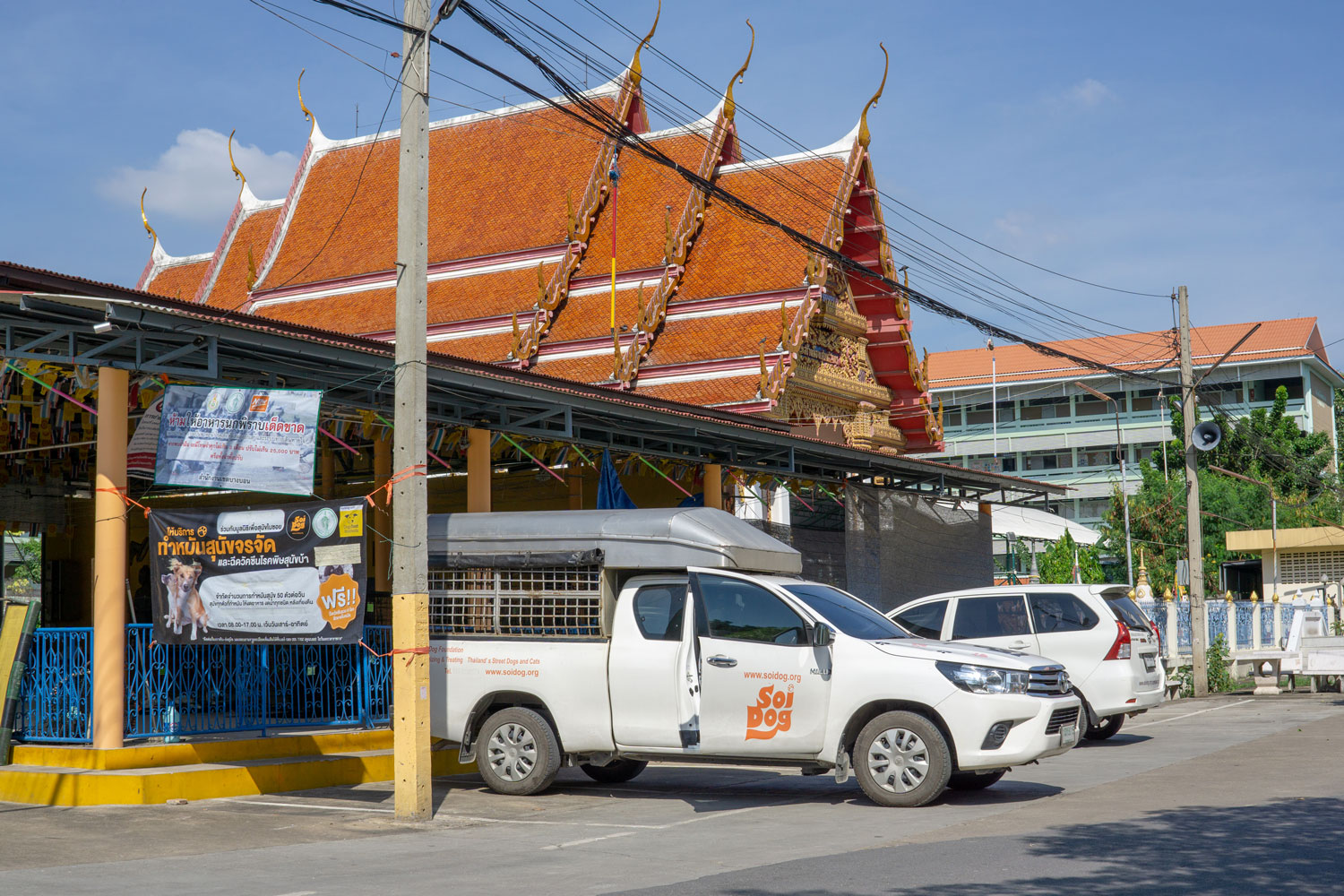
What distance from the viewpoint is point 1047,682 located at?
10.5 metres

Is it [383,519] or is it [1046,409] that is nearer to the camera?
[383,519]

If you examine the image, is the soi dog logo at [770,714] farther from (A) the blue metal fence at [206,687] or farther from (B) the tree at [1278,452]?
(B) the tree at [1278,452]

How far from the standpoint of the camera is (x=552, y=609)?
11.6 meters

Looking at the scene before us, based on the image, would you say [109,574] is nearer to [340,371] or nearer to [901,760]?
[340,371]

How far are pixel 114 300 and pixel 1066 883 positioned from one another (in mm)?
8166

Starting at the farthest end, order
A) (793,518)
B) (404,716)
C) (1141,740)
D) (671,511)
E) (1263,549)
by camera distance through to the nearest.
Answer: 1. (1263,549)
2. (793,518)
3. (1141,740)
4. (671,511)
5. (404,716)

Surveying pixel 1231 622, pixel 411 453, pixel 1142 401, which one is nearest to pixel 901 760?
pixel 411 453

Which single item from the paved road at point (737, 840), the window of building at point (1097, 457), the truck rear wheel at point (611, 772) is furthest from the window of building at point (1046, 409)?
the truck rear wheel at point (611, 772)

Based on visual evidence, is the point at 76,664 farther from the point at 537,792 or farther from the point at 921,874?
the point at 921,874

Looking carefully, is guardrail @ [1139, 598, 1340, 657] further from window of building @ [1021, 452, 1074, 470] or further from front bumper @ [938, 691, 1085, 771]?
window of building @ [1021, 452, 1074, 470]

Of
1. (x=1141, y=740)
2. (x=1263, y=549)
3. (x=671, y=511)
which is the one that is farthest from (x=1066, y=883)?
(x=1263, y=549)

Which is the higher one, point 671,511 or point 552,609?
point 671,511

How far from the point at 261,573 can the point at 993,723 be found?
6.00 m

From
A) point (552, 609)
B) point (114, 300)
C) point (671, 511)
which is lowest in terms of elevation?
point (552, 609)
